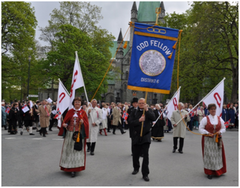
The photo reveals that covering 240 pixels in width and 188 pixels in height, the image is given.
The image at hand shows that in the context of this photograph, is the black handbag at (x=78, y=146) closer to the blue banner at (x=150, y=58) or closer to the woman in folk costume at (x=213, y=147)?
the blue banner at (x=150, y=58)

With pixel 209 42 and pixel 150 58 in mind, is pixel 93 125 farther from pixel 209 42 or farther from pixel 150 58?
pixel 209 42

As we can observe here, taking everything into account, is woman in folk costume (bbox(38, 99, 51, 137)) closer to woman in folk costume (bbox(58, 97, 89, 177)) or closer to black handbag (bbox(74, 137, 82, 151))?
woman in folk costume (bbox(58, 97, 89, 177))

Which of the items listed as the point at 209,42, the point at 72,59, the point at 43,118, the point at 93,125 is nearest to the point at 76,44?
the point at 72,59

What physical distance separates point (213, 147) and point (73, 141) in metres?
3.44

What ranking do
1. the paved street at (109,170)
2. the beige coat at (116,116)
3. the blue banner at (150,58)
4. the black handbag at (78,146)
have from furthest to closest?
1. the beige coat at (116,116)
2. the blue banner at (150,58)
3. the black handbag at (78,146)
4. the paved street at (109,170)

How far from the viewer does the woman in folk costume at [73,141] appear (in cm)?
594

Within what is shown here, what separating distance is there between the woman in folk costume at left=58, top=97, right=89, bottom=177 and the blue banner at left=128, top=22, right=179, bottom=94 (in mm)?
1518

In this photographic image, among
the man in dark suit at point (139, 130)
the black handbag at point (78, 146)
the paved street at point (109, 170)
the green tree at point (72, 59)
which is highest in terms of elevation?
the green tree at point (72, 59)

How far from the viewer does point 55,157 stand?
8.07m

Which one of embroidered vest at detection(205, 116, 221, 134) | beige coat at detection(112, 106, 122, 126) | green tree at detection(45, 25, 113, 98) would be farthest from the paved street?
green tree at detection(45, 25, 113, 98)

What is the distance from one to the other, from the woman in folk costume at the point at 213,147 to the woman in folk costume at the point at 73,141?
2989 millimetres

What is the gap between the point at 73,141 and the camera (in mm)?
6098

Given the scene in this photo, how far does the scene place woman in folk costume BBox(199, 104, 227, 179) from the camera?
595 cm

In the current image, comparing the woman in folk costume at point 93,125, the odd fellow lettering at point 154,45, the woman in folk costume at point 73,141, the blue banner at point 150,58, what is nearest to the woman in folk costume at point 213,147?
the blue banner at point 150,58
